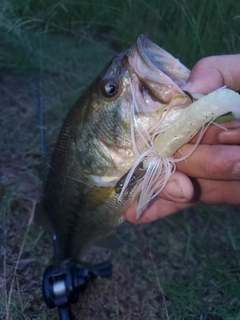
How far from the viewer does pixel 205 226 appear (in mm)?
2682

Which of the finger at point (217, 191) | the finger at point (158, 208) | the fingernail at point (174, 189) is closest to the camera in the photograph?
the fingernail at point (174, 189)

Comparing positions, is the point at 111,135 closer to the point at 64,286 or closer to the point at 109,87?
the point at 109,87

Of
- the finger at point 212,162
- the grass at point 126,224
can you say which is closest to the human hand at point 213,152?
the finger at point 212,162

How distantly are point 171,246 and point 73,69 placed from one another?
198 cm

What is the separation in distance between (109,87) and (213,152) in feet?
1.53

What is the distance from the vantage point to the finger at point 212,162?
150cm

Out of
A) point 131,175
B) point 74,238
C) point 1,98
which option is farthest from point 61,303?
point 1,98

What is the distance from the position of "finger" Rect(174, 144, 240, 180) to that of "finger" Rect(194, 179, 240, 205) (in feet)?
1.11

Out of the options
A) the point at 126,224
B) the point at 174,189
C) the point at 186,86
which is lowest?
the point at 126,224

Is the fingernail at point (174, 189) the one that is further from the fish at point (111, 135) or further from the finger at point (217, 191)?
the finger at point (217, 191)

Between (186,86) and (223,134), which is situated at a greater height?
(186,86)

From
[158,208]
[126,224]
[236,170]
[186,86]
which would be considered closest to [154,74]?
[186,86]

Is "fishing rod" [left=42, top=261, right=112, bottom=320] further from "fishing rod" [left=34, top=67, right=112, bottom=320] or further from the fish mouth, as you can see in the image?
the fish mouth

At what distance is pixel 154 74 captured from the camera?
143 cm
